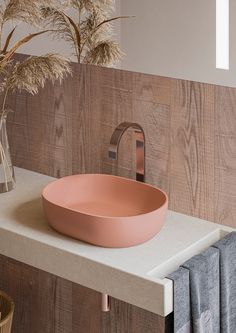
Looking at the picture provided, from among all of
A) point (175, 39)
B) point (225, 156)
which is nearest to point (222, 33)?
point (175, 39)

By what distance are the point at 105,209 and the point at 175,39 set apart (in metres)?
0.62

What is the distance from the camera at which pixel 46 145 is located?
3.05m

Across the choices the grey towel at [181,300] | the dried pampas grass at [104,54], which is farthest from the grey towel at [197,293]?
the dried pampas grass at [104,54]

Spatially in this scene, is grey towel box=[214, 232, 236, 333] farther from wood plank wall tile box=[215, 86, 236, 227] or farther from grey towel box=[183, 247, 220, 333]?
wood plank wall tile box=[215, 86, 236, 227]

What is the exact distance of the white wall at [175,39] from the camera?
2.48 m

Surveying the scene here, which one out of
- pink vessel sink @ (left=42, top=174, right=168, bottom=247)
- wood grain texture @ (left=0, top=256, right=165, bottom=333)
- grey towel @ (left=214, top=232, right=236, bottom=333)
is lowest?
wood grain texture @ (left=0, top=256, right=165, bottom=333)

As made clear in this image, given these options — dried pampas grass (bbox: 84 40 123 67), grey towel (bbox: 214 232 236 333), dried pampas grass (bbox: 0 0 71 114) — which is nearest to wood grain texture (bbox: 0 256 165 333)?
grey towel (bbox: 214 232 236 333)

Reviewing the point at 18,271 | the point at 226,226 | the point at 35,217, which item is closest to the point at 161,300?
the point at 226,226

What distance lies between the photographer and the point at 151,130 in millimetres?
2701

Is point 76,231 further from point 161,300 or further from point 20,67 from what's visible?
point 20,67

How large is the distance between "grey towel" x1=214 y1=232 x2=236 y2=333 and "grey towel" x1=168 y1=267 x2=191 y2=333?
0.16 metres

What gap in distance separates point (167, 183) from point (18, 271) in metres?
0.93

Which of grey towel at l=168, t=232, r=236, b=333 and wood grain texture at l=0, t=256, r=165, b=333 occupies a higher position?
grey towel at l=168, t=232, r=236, b=333

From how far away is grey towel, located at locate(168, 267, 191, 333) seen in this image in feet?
7.48
